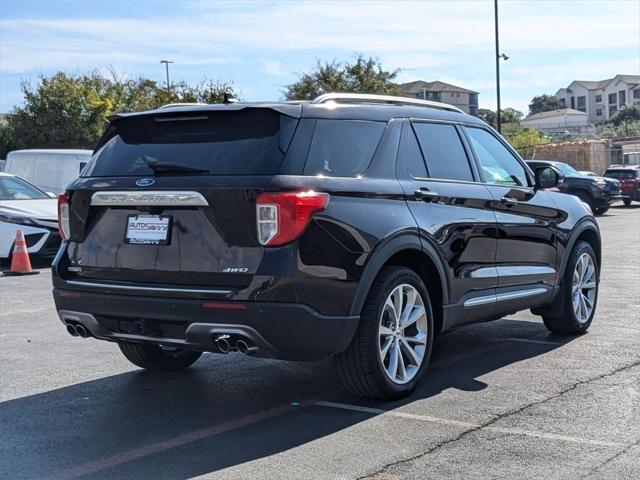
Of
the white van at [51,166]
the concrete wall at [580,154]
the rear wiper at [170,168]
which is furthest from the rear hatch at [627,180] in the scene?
the rear wiper at [170,168]

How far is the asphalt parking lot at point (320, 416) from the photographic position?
14.4ft

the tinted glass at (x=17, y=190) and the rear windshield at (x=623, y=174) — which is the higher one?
the tinted glass at (x=17, y=190)

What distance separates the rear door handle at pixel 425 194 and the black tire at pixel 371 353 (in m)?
0.52

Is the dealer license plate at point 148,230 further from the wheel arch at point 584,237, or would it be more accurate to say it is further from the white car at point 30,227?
the white car at point 30,227

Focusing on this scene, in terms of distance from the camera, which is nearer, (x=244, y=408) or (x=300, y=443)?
(x=300, y=443)

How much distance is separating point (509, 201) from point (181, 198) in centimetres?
287

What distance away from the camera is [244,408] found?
216 inches

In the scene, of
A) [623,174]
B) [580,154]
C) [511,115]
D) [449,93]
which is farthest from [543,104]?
[623,174]

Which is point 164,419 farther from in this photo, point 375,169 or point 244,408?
point 375,169

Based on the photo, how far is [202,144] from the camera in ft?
17.1

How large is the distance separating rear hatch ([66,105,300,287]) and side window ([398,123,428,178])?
0.95 meters

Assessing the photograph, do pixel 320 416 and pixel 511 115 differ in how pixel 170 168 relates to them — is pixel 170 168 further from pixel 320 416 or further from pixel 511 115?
pixel 511 115

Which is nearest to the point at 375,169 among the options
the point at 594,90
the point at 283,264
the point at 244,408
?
the point at 283,264

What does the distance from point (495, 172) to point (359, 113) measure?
1.73 metres
